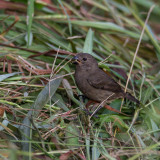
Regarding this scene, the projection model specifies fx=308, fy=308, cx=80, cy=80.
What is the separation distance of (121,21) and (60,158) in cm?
382

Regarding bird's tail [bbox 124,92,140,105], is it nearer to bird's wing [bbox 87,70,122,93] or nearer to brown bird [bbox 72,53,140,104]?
brown bird [bbox 72,53,140,104]

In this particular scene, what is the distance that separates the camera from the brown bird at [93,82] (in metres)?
4.50

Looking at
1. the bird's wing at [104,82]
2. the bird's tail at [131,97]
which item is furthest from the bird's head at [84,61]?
the bird's tail at [131,97]

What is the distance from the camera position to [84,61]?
15.1 feet

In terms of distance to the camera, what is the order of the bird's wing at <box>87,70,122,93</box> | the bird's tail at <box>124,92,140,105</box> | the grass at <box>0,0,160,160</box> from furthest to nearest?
the bird's wing at <box>87,70,122,93</box>, the bird's tail at <box>124,92,140,105</box>, the grass at <box>0,0,160,160</box>

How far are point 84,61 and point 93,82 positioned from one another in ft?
1.12

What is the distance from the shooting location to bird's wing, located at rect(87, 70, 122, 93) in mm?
4629

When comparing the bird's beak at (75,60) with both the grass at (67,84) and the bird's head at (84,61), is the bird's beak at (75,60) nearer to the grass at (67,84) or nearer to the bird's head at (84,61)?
the bird's head at (84,61)

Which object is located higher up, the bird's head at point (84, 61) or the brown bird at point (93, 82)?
the bird's head at point (84, 61)

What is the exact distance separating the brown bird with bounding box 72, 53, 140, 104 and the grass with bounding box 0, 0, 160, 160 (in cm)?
14

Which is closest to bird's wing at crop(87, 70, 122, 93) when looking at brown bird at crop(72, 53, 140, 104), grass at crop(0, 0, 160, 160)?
brown bird at crop(72, 53, 140, 104)

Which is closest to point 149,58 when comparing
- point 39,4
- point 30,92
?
point 39,4

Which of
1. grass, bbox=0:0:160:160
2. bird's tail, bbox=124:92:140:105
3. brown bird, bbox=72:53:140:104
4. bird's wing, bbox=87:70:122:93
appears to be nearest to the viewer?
grass, bbox=0:0:160:160

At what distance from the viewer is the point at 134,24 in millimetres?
6270
